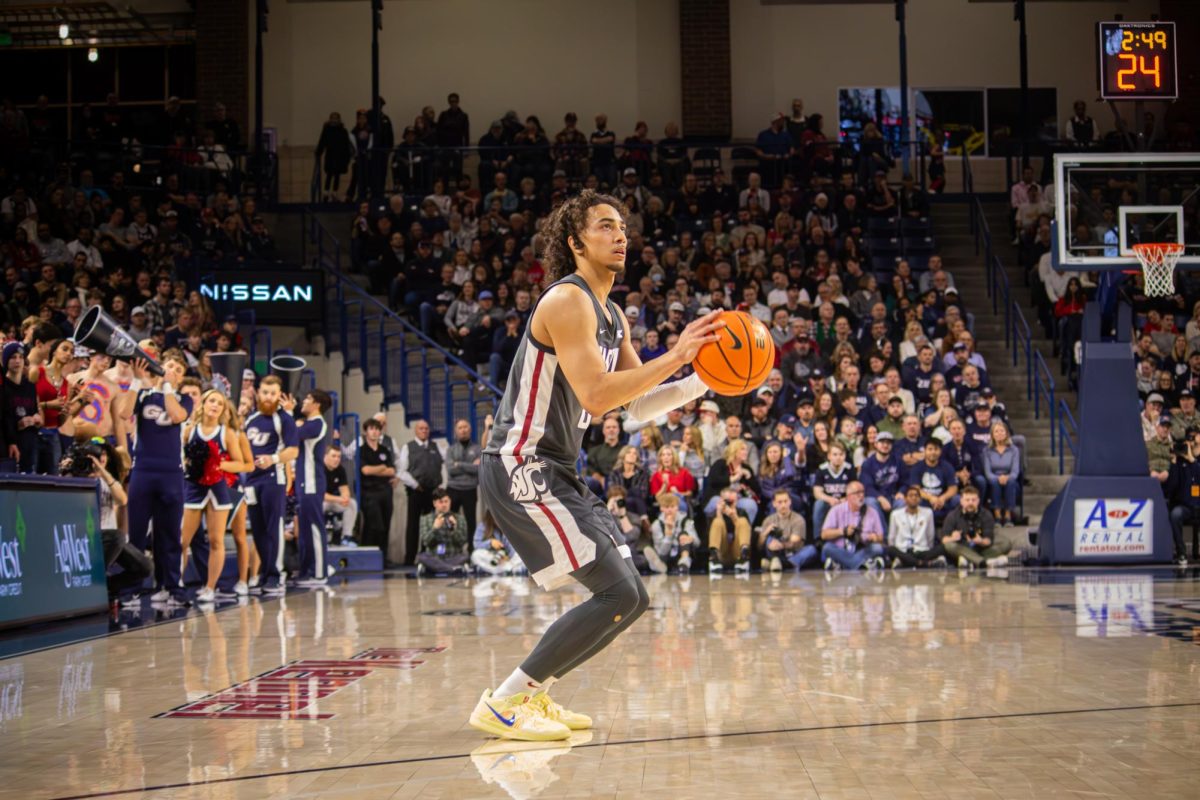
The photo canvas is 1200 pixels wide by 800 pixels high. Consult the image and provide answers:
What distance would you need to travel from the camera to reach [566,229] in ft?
16.5

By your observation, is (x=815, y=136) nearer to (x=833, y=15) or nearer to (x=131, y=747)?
(x=833, y=15)

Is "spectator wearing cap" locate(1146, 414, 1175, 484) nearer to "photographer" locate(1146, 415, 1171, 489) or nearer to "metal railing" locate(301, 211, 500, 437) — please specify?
"photographer" locate(1146, 415, 1171, 489)

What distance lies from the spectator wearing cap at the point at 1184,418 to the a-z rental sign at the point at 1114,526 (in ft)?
8.93

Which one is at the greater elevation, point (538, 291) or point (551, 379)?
point (538, 291)

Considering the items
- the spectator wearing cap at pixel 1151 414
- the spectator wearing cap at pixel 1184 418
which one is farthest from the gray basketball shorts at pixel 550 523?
the spectator wearing cap at pixel 1184 418

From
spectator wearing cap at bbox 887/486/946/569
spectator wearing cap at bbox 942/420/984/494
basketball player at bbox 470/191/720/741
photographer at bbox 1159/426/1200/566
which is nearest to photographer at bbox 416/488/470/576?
spectator wearing cap at bbox 887/486/946/569

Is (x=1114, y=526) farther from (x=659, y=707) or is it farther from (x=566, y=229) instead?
(x=566, y=229)

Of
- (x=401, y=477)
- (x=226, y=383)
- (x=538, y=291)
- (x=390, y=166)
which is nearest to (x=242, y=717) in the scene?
(x=226, y=383)

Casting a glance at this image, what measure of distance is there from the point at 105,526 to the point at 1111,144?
60.0 ft

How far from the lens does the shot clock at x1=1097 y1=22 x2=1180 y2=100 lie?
12.9m

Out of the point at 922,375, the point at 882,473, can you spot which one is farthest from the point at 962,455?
the point at 922,375

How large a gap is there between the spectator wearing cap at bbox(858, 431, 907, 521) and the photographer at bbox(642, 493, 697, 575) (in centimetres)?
217

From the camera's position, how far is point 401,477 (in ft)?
50.5

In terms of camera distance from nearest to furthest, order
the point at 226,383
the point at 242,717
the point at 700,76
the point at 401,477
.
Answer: the point at 242,717
the point at 226,383
the point at 401,477
the point at 700,76
